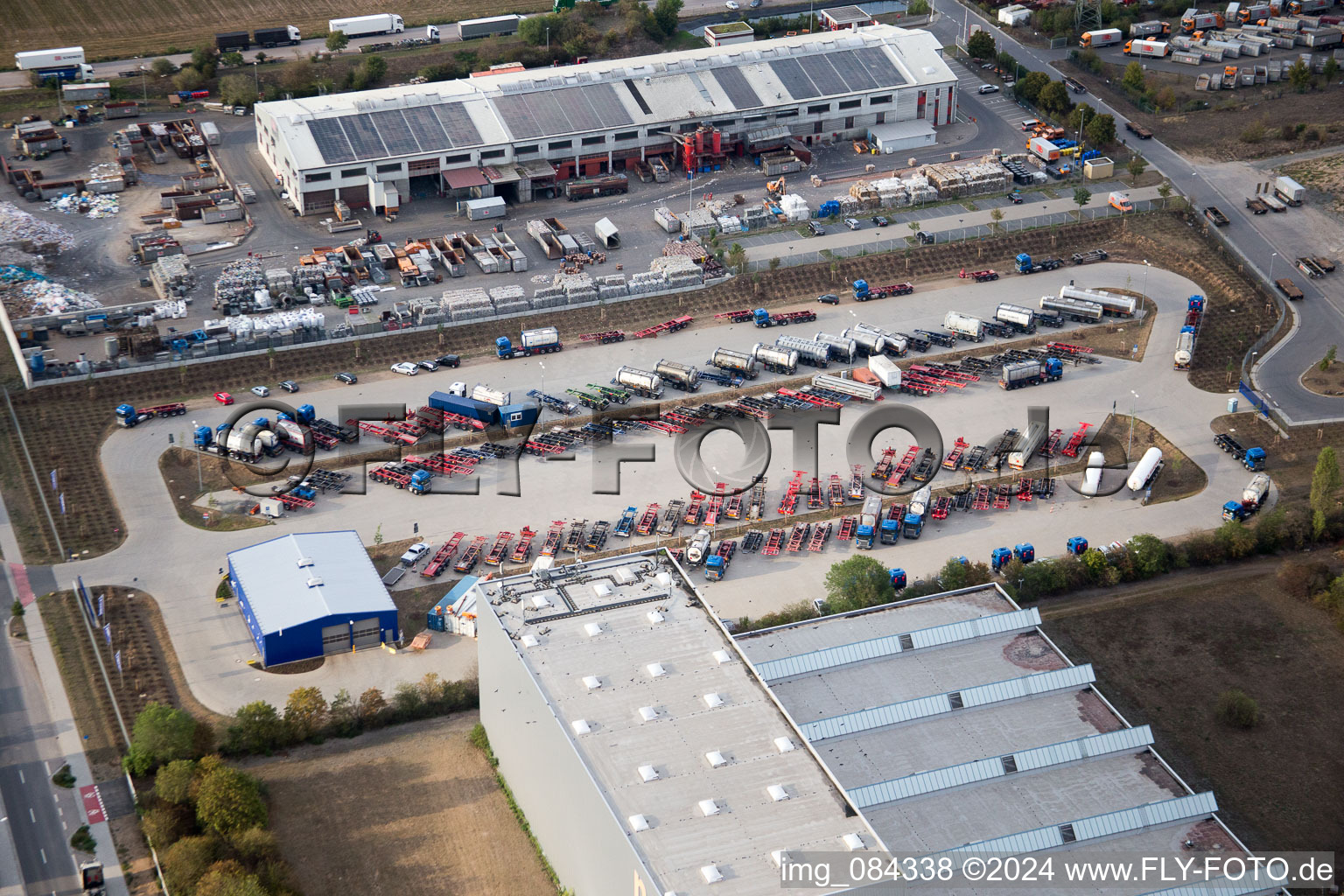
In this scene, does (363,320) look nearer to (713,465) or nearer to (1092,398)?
(713,465)

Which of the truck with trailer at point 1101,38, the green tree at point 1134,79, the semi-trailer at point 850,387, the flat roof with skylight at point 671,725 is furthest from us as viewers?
the truck with trailer at point 1101,38

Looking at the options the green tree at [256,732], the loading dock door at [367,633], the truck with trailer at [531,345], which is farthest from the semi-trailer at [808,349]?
the green tree at [256,732]

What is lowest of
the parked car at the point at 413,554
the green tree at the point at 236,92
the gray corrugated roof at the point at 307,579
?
the parked car at the point at 413,554

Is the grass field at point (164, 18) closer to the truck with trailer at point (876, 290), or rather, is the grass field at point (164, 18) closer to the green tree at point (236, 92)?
the green tree at point (236, 92)

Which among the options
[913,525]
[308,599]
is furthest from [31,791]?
[913,525]

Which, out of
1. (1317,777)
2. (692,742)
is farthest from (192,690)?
(1317,777)
